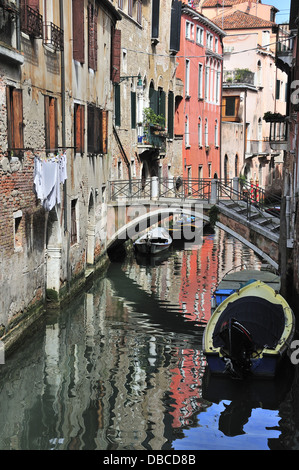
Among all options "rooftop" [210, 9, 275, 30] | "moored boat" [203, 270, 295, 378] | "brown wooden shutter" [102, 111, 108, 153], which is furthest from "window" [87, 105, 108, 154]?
"rooftop" [210, 9, 275, 30]

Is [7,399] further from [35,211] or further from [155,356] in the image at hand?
[35,211]

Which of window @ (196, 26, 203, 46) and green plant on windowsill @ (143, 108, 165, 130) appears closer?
green plant on windowsill @ (143, 108, 165, 130)

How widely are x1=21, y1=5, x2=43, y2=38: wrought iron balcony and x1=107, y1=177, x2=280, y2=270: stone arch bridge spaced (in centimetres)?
634

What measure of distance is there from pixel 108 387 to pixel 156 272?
999 centimetres

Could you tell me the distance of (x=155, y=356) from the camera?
12.1m

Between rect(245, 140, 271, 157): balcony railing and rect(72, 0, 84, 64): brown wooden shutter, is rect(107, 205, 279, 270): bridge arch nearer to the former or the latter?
rect(72, 0, 84, 64): brown wooden shutter

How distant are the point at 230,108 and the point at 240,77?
5.91ft

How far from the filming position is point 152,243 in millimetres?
22703

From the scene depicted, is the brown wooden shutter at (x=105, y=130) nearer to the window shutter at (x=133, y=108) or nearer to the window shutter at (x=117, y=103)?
the window shutter at (x=117, y=103)

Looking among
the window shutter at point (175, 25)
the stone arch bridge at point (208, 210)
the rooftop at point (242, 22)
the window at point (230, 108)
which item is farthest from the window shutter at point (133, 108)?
the rooftop at point (242, 22)

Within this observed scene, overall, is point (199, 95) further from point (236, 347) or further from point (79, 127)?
point (236, 347)

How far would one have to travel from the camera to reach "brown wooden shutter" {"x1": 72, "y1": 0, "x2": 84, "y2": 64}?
1541cm

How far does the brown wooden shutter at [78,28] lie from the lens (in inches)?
607

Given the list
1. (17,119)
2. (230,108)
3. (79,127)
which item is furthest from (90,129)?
(230,108)
